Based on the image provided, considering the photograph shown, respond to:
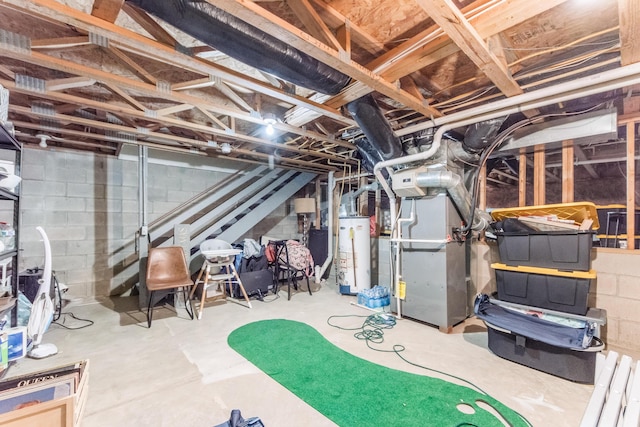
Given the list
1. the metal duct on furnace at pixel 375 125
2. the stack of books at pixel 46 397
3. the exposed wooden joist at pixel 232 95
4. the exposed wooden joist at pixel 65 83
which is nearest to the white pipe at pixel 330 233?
the metal duct on furnace at pixel 375 125

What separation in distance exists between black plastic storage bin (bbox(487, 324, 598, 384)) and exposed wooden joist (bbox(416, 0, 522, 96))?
1.97 metres

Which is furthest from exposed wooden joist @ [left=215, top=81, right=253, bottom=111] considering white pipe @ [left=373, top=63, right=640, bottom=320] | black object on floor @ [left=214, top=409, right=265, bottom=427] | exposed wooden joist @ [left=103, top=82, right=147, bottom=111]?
black object on floor @ [left=214, top=409, right=265, bottom=427]

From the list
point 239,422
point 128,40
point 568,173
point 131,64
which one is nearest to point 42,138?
point 131,64

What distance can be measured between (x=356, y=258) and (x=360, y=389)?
2511 mm

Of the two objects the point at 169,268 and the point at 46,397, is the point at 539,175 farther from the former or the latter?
the point at 169,268

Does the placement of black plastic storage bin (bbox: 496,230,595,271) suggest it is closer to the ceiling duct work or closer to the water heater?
the ceiling duct work

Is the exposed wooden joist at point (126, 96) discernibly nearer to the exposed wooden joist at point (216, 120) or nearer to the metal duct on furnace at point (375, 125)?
the exposed wooden joist at point (216, 120)

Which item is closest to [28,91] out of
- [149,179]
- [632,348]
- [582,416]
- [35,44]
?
[35,44]

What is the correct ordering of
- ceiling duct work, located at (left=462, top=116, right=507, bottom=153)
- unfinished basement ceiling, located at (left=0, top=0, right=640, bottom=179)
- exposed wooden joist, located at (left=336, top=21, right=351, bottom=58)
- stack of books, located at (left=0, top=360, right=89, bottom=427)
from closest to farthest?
1. stack of books, located at (left=0, top=360, right=89, bottom=427)
2. unfinished basement ceiling, located at (left=0, top=0, right=640, bottom=179)
3. exposed wooden joist, located at (left=336, top=21, right=351, bottom=58)
4. ceiling duct work, located at (left=462, top=116, right=507, bottom=153)

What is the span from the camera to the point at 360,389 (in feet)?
6.37

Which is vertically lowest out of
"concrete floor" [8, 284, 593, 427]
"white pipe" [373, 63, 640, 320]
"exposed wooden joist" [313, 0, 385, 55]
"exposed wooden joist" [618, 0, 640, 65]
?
"concrete floor" [8, 284, 593, 427]

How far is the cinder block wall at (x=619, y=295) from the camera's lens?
2322 millimetres

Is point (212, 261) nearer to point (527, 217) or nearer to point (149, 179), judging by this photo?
point (149, 179)

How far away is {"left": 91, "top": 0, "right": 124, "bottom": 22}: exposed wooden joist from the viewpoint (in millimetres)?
1433
